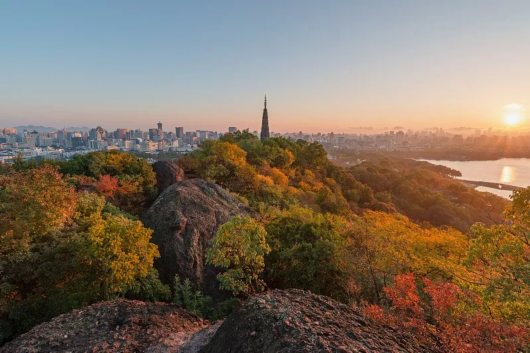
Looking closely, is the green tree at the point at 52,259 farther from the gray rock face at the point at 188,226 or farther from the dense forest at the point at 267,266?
the gray rock face at the point at 188,226

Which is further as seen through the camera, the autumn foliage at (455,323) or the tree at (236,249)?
the tree at (236,249)

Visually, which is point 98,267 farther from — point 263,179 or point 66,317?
point 263,179

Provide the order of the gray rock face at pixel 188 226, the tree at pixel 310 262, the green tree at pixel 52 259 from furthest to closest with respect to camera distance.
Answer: the gray rock face at pixel 188 226 → the tree at pixel 310 262 → the green tree at pixel 52 259

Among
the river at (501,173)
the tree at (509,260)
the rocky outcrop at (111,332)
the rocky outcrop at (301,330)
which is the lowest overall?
the river at (501,173)

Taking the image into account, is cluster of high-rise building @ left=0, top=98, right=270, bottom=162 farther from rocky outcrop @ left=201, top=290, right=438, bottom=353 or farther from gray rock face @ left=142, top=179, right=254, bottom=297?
rocky outcrop @ left=201, top=290, right=438, bottom=353

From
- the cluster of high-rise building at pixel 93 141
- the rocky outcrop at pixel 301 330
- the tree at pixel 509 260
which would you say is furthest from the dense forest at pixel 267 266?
the cluster of high-rise building at pixel 93 141

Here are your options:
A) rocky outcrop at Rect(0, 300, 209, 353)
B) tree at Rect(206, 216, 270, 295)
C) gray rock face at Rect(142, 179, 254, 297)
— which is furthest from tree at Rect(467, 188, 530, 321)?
gray rock face at Rect(142, 179, 254, 297)
